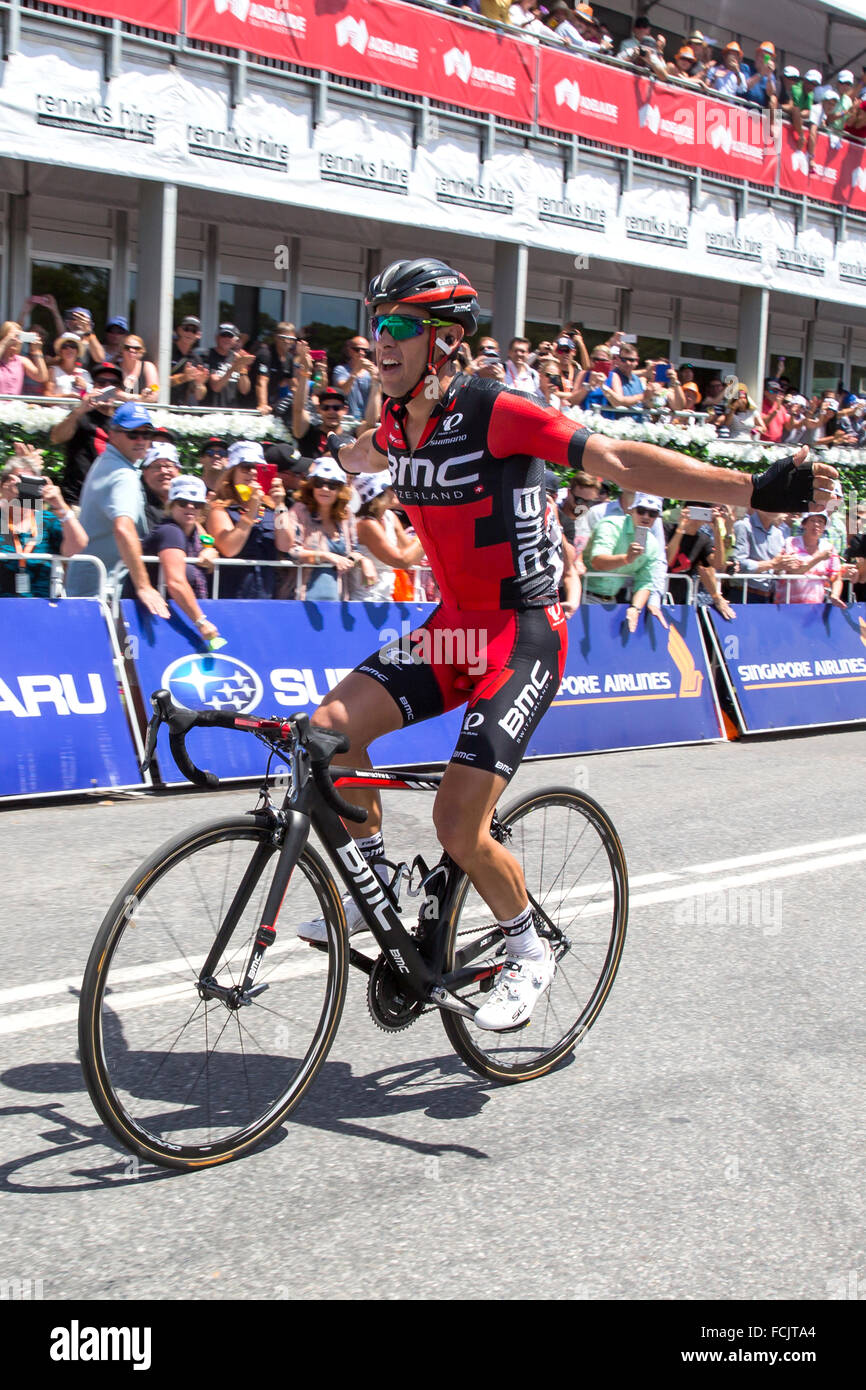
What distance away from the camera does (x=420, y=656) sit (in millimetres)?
4234

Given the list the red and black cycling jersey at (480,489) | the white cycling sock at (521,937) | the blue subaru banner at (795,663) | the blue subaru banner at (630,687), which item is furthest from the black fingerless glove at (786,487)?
the blue subaru banner at (795,663)

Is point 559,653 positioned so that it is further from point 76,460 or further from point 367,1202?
point 76,460

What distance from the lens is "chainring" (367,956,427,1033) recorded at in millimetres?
3895

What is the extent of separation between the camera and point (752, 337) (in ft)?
87.8

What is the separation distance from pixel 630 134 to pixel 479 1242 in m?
21.0

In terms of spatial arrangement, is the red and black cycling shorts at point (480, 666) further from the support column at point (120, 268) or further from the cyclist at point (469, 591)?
the support column at point (120, 268)

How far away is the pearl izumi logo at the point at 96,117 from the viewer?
15.1 metres

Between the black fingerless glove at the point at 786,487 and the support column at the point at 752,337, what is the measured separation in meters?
24.5

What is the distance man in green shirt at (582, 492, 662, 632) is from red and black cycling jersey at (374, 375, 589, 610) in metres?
7.18

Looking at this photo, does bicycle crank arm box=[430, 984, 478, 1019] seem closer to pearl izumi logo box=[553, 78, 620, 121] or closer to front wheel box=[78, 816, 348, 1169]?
front wheel box=[78, 816, 348, 1169]

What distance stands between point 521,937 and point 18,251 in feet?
52.7
